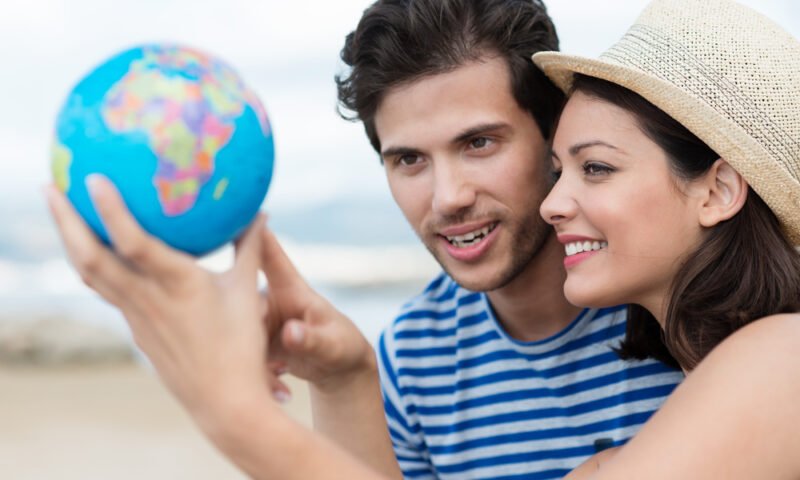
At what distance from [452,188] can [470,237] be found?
230 millimetres

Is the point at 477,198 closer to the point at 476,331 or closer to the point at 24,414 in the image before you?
the point at 476,331

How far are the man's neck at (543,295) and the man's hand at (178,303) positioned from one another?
1.86 meters

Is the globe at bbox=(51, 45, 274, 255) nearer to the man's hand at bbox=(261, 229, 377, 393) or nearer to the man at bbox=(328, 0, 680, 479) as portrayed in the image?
the man's hand at bbox=(261, 229, 377, 393)

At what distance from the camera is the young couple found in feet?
6.50

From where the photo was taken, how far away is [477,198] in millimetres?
3443

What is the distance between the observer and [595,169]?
2.89 metres

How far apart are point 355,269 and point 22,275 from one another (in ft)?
23.0

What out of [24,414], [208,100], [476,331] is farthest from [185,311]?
[24,414]

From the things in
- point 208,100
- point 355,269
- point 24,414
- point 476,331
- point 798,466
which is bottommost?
point 355,269

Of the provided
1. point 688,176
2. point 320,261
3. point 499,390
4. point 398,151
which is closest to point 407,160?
point 398,151

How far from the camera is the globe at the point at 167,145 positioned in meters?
2.03

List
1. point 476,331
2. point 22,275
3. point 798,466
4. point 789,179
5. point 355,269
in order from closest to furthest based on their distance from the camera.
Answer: point 798,466 < point 789,179 < point 476,331 < point 22,275 < point 355,269

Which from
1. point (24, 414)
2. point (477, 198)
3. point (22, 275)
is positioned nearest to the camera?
point (477, 198)

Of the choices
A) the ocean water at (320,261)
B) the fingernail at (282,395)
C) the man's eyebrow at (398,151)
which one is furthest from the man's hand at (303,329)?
the ocean water at (320,261)
